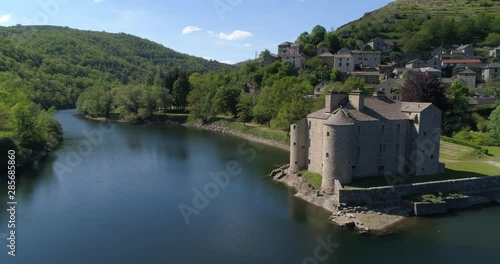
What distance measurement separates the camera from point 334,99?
35625 mm

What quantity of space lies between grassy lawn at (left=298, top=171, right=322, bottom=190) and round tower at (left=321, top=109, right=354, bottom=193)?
1.77 metres

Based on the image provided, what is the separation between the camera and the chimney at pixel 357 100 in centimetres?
3475

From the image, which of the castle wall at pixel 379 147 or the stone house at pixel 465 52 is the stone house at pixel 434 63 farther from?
the castle wall at pixel 379 147

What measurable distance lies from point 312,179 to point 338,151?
4.48m

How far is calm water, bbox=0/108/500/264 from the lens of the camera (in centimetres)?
2388

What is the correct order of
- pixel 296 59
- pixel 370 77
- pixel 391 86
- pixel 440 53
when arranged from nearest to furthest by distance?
1. pixel 391 86
2. pixel 370 77
3. pixel 296 59
4. pixel 440 53

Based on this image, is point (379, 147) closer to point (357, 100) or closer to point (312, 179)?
point (357, 100)

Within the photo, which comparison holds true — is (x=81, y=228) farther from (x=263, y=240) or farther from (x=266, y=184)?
(x=266, y=184)

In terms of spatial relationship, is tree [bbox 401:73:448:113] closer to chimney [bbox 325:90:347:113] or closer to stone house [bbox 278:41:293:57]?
chimney [bbox 325:90:347:113]

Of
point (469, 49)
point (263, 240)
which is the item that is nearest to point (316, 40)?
point (469, 49)

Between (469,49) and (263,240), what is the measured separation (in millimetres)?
98891

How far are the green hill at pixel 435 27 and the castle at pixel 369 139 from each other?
78.2 meters

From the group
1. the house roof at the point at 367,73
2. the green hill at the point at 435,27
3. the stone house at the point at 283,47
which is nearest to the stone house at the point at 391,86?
the house roof at the point at 367,73

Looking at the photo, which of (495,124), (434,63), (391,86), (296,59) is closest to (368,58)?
(434,63)
